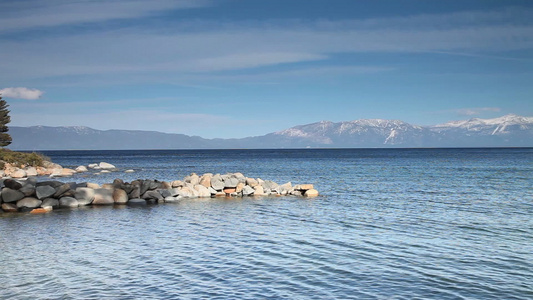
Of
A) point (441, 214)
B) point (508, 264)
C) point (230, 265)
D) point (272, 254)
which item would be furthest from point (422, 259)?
point (441, 214)

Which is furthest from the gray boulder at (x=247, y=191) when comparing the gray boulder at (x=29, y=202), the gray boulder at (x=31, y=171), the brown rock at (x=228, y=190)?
the gray boulder at (x=31, y=171)

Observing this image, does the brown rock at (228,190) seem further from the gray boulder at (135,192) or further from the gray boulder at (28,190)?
the gray boulder at (28,190)

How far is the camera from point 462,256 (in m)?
16.6

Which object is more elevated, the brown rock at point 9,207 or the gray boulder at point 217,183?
the gray boulder at point 217,183

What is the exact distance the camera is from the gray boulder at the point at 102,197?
33.8m

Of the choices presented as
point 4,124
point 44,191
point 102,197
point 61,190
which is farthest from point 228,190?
point 4,124

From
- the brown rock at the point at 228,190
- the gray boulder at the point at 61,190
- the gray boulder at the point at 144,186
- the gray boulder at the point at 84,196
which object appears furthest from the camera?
the brown rock at the point at 228,190

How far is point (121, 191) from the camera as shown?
3519 centimetres

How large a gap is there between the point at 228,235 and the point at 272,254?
4.46 meters

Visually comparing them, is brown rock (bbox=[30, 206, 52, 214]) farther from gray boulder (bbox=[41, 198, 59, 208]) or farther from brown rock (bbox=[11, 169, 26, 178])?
brown rock (bbox=[11, 169, 26, 178])

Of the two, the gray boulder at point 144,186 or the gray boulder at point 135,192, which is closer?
the gray boulder at point 135,192

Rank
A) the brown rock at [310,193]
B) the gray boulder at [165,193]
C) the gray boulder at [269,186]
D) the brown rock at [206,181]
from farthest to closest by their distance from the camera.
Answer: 1. the gray boulder at [269,186]
2. the brown rock at [206,181]
3. the brown rock at [310,193]
4. the gray boulder at [165,193]

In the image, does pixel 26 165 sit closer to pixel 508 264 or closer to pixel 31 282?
pixel 31 282

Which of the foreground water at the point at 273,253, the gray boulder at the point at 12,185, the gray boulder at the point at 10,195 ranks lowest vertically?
the foreground water at the point at 273,253
